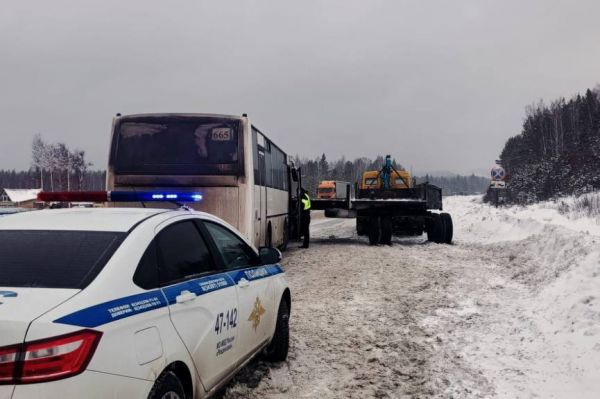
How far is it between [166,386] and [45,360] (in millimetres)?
811

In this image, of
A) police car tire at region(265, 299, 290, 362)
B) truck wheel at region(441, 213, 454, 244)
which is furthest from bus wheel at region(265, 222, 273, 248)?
police car tire at region(265, 299, 290, 362)

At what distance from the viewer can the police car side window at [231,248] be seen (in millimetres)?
4371

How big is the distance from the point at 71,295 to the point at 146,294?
0.49 m

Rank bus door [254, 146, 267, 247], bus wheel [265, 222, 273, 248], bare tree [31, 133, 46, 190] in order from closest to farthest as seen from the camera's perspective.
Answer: bus door [254, 146, 267, 247] < bus wheel [265, 222, 273, 248] < bare tree [31, 133, 46, 190]

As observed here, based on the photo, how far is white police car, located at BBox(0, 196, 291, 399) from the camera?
237 centimetres

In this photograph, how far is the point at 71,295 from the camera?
2.64 metres

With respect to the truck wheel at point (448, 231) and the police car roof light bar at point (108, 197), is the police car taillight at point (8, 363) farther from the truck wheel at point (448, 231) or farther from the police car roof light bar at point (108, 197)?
the truck wheel at point (448, 231)

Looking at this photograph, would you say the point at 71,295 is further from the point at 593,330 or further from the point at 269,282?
the point at 593,330

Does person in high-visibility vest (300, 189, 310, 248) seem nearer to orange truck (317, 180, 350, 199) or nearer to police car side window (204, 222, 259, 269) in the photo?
police car side window (204, 222, 259, 269)

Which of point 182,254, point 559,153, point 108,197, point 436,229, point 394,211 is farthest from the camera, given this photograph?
point 559,153

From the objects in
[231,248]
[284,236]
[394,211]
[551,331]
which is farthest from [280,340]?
[394,211]

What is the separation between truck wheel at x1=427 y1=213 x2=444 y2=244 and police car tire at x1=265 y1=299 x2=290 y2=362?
46.3ft

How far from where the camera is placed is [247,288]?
4480 millimetres

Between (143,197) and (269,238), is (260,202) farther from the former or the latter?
(143,197)
